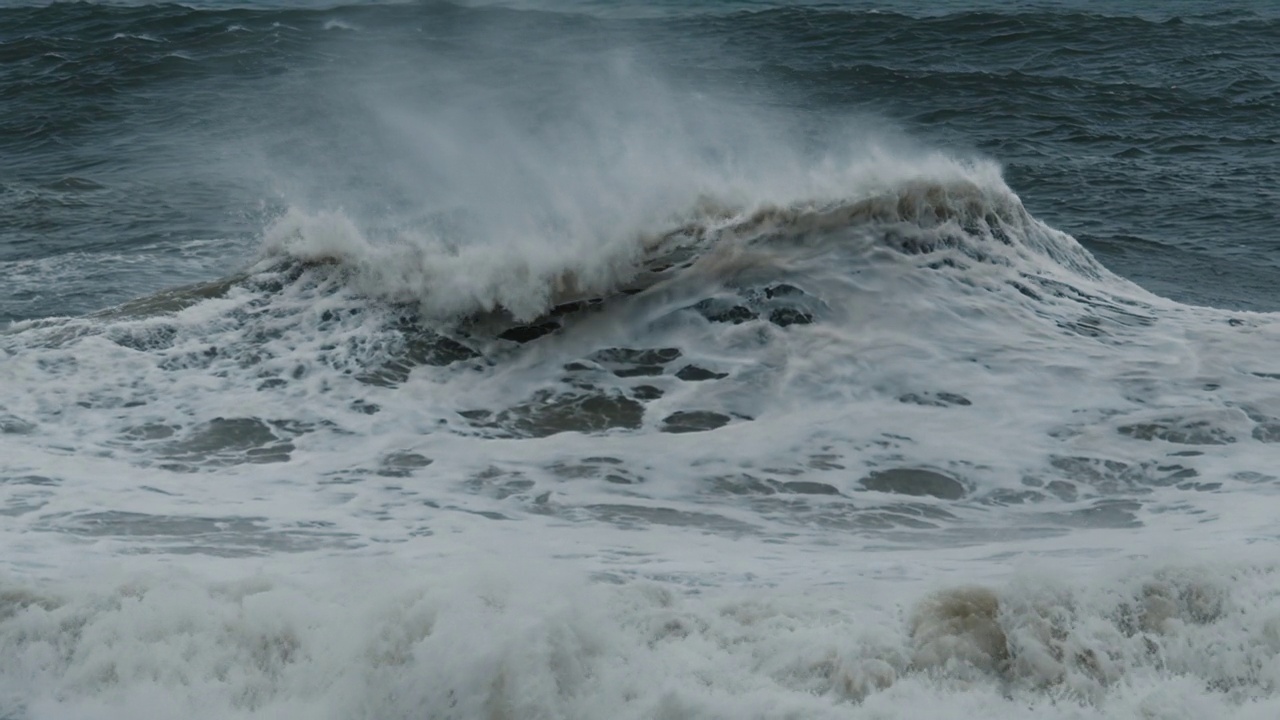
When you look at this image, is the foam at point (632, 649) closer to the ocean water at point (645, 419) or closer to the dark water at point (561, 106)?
the ocean water at point (645, 419)

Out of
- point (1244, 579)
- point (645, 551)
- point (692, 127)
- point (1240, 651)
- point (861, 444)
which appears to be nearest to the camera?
point (1240, 651)

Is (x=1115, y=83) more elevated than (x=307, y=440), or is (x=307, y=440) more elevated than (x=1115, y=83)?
(x=1115, y=83)

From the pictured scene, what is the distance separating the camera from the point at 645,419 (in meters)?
7.19

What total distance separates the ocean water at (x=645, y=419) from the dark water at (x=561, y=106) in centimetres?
11

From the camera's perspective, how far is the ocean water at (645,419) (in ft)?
14.8

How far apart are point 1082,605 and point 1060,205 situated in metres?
8.66

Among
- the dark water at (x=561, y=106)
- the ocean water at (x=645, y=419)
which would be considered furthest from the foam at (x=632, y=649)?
the dark water at (x=561, y=106)

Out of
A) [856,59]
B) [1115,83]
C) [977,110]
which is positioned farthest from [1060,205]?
[856,59]

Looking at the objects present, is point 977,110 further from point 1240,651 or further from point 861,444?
point 1240,651

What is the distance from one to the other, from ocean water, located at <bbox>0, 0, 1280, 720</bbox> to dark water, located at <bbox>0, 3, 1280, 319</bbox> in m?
0.11

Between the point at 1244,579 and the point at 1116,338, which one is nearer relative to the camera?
the point at 1244,579

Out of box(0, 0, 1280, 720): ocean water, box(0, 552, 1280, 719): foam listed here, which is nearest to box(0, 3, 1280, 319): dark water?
box(0, 0, 1280, 720): ocean water

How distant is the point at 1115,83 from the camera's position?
54.0 ft

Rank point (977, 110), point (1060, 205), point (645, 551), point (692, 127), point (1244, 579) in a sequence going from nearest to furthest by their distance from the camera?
point (1244, 579) → point (645, 551) → point (1060, 205) → point (692, 127) → point (977, 110)
